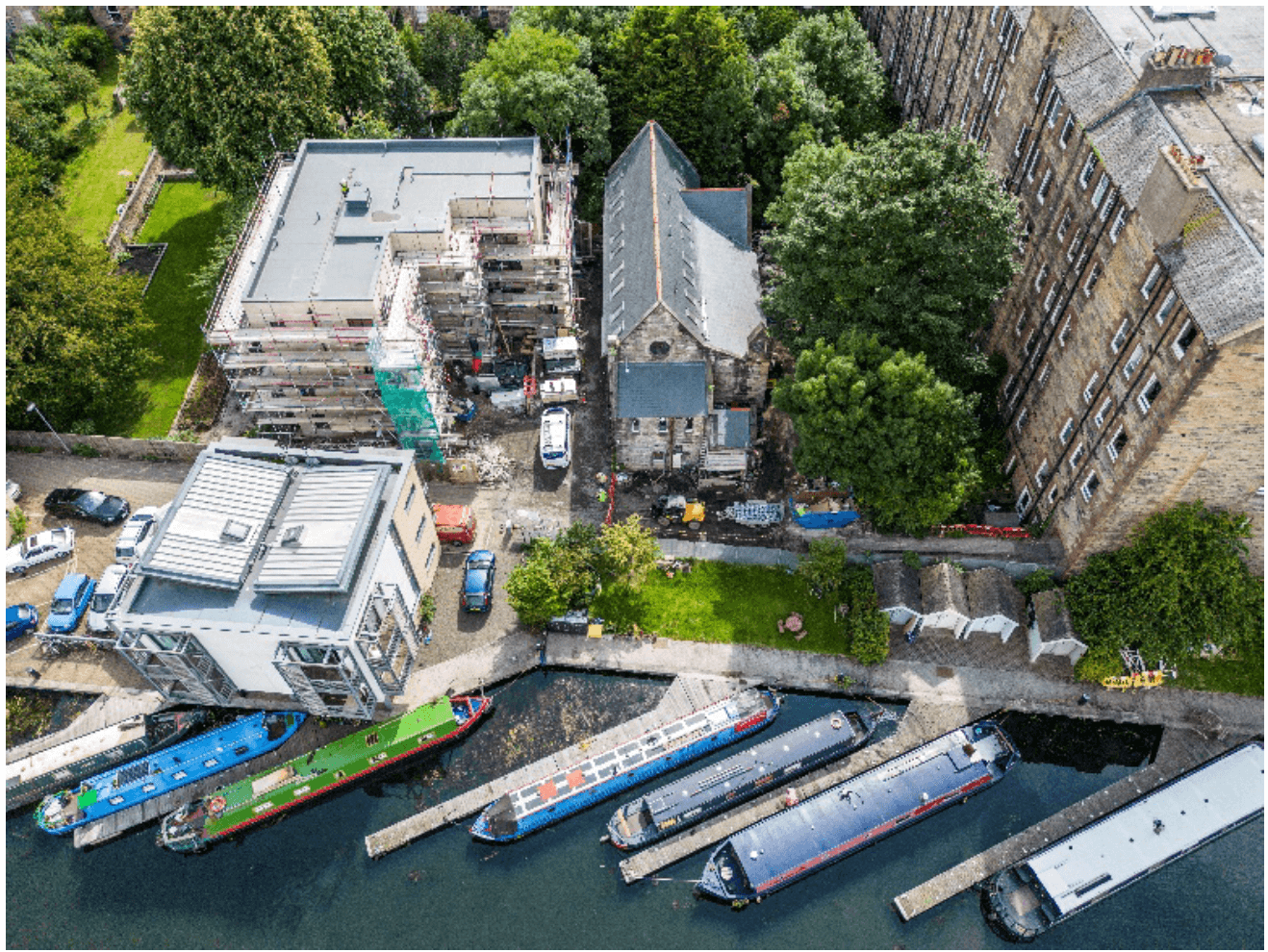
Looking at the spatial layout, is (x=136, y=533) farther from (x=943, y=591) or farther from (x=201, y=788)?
(x=943, y=591)

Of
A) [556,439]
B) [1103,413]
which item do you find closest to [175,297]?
[556,439]

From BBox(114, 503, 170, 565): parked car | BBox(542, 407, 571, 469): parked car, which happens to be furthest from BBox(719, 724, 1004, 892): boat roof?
BBox(114, 503, 170, 565): parked car

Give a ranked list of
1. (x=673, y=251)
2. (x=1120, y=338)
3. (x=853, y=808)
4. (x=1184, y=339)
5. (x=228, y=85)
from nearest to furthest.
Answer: (x=1184, y=339) → (x=853, y=808) → (x=1120, y=338) → (x=673, y=251) → (x=228, y=85)

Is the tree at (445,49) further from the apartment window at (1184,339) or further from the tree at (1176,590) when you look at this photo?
the tree at (1176,590)

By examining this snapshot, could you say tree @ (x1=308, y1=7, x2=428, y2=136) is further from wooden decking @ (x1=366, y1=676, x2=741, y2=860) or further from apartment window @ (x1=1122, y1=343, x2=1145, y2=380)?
apartment window @ (x1=1122, y1=343, x2=1145, y2=380)

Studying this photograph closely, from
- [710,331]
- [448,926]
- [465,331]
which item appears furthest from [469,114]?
[448,926]

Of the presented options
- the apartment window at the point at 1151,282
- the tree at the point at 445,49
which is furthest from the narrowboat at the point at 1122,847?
the tree at the point at 445,49
